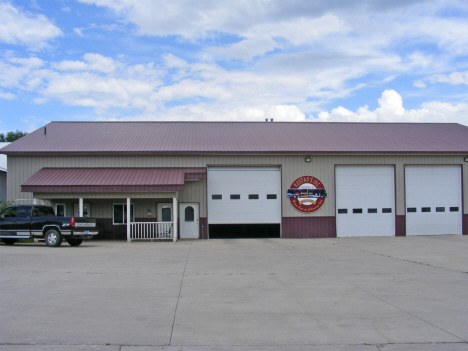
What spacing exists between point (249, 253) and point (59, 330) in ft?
34.9

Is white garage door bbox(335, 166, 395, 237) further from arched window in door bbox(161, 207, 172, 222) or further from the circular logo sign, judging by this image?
arched window in door bbox(161, 207, 172, 222)

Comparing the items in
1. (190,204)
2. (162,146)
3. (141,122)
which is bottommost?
(190,204)

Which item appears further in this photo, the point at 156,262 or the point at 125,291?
the point at 156,262

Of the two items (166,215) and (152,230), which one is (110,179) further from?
(166,215)

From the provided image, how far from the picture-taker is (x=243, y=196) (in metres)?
24.1

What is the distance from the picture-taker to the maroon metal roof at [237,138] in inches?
941

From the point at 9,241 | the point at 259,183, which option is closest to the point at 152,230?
the point at 259,183

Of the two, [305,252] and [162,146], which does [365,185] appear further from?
[162,146]

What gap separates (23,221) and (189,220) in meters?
8.17

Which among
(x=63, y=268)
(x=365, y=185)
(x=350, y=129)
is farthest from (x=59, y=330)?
(x=350, y=129)

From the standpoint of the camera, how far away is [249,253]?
16594 mm

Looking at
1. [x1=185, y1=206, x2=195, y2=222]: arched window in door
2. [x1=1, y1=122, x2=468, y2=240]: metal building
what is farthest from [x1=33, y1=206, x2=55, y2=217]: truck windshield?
[x1=185, y1=206, x2=195, y2=222]: arched window in door

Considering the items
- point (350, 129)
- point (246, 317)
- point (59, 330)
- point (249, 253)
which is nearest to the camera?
point (59, 330)

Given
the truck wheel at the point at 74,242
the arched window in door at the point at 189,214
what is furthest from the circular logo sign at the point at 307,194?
the truck wheel at the point at 74,242
